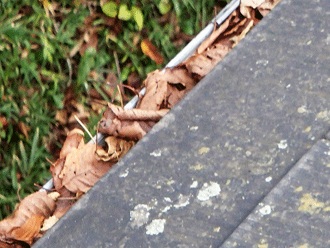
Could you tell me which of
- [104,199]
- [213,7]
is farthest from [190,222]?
[213,7]

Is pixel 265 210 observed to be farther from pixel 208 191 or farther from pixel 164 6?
pixel 164 6

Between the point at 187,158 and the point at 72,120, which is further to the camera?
the point at 72,120

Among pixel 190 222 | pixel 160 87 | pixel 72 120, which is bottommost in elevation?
pixel 72 120

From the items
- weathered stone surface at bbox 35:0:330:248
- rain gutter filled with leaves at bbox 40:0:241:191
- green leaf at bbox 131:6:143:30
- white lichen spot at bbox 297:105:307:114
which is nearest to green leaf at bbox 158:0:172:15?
green leaf at bbox 131:6:143:30

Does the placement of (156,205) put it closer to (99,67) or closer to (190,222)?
(190,222)

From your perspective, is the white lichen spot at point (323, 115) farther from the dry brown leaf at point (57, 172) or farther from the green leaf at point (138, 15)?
the green leaf at point (138, 15)

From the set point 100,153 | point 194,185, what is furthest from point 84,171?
point 194,185

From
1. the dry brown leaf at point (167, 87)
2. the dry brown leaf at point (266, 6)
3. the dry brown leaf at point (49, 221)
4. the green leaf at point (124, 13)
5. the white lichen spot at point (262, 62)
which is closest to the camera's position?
the white lichen spot at point (262, 62)

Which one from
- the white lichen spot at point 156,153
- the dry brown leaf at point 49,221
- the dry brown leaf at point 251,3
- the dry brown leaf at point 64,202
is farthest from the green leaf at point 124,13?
the white lichen spot at point 156,153
